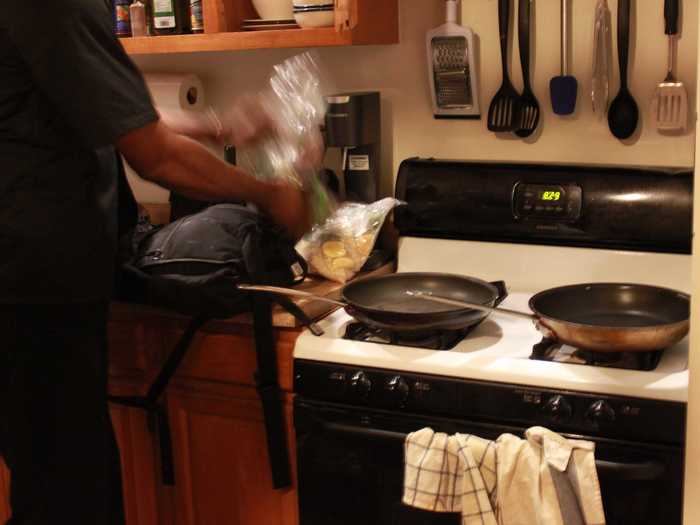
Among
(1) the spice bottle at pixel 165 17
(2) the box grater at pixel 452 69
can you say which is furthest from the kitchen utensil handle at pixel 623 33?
(1) the spice bottle at pixel 165 17

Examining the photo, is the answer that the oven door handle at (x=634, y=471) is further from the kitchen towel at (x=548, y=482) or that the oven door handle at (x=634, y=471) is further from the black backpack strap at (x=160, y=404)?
the black backpack strap at (x=160, y=404)

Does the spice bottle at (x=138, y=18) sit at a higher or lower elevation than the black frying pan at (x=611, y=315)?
higher

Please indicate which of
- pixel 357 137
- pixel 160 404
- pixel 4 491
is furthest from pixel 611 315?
pixel 4 491

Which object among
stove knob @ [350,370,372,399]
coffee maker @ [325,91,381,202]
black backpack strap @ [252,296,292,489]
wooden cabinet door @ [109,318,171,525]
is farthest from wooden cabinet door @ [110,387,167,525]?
coffee maker @ [325,91,381,202]

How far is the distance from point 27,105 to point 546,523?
1037 mm

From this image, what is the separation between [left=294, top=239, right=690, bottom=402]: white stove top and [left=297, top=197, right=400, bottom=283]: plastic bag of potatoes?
0.12 m

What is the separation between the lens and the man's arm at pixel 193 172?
1543 mm

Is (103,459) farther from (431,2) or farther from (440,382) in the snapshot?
(431,2)

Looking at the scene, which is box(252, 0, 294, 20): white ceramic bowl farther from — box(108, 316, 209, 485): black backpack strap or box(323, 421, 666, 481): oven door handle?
box(323, 421, 666, 481): oven door handle

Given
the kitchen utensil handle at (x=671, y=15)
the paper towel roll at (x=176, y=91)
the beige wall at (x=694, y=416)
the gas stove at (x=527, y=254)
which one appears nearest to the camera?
the beige wall at (x=694, y=416)

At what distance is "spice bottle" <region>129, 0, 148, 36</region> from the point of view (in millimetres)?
2281

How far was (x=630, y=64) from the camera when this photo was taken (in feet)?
6.69

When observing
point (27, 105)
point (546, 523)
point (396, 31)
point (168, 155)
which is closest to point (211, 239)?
point (168, 155)

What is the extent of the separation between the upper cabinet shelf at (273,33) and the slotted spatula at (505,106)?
263 mm
